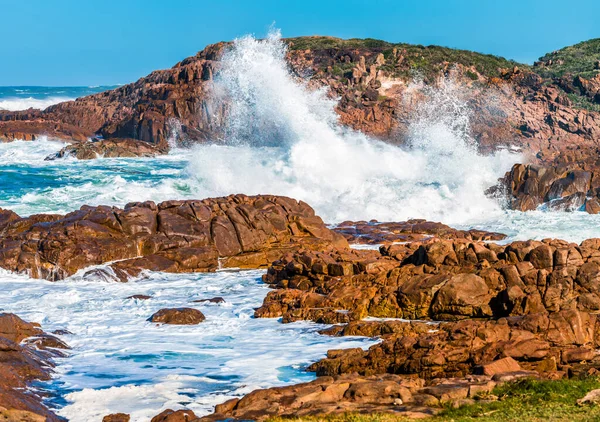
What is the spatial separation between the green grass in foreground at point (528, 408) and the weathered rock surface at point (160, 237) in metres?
14.0

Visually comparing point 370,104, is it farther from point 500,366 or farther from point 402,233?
point 500,366

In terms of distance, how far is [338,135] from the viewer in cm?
4528

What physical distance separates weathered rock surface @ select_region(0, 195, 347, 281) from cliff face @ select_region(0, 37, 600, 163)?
26.1 meters

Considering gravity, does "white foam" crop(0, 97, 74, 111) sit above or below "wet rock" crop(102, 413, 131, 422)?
above

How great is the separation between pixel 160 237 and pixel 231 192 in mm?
13444

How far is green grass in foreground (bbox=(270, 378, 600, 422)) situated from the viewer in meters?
9.02

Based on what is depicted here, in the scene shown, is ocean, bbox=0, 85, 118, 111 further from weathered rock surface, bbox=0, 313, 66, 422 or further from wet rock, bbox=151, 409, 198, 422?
wet rock, bbox=151, 409, 198, 422

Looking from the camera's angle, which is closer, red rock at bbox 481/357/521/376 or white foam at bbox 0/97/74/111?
red rock at bbox 481/357/521/376

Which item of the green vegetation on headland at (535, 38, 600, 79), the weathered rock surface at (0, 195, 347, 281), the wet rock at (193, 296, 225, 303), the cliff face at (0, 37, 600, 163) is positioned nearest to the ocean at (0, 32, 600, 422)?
the wet rock at (193, 296, 225, 303)

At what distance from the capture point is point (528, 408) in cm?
939

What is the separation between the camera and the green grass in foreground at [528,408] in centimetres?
902

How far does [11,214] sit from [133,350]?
1172cm

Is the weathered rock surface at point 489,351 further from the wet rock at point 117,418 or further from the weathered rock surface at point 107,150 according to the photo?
the weathered rock surface at point 107,150

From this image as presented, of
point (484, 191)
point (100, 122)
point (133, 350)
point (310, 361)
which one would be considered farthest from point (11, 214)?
point (100, 122)
